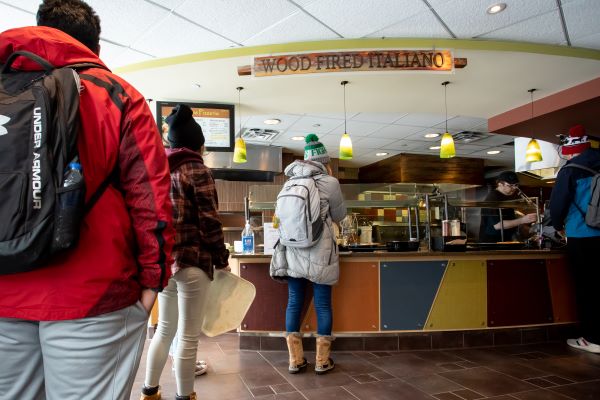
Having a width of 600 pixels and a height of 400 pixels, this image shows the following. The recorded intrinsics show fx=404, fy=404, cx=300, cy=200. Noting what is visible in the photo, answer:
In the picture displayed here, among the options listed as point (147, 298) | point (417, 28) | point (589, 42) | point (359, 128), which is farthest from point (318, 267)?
point (359, 128)

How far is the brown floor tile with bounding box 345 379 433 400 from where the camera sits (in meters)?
2.40

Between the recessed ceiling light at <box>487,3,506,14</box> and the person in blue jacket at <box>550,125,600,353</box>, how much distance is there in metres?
1.33

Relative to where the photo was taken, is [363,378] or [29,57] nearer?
[29,57]

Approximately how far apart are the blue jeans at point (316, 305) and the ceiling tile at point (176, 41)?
95.2 inches

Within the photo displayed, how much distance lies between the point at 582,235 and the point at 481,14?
2.08 metres

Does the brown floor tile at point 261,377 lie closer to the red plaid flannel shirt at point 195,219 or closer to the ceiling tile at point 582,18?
the red plaid flannel shirt at point 195,219

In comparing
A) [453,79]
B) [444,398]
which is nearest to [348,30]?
[453,79]

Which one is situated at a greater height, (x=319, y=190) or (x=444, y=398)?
(x=319, y=190)

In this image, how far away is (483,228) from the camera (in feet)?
15.8

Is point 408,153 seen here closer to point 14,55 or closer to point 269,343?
point 269,343

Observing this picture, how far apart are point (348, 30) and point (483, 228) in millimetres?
2780

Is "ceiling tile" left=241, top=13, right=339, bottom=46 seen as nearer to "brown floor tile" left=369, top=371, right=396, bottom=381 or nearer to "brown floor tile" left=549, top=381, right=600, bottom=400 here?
"brown floor tile" left=369, top=371, right=396, bottom=381

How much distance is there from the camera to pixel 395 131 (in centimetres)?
736

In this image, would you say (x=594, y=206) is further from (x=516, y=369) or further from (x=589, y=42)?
(x=589, y=42)
